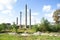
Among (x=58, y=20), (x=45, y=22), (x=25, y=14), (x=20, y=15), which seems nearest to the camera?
(x=45, y=22)

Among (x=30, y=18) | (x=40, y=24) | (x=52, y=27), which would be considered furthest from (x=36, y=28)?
(x=30, y=18)

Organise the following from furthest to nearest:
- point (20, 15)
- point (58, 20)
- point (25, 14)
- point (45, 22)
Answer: point (58, 20) < point (20, 15) < point (25, 14) < point (45, 22)

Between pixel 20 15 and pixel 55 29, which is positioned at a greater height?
pixel 20 15

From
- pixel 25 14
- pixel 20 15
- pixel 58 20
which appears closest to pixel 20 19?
pixel 20 15

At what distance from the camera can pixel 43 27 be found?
37031 millimetres

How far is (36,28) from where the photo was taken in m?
37.1

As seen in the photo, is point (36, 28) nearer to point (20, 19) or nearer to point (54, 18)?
point (20, 19)

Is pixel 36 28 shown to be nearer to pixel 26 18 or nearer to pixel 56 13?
pixel 26 18

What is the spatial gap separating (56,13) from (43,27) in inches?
959

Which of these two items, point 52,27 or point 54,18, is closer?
point 52,27

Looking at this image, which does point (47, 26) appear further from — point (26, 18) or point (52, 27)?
point (26, 18)

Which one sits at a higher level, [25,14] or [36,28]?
[25,14]

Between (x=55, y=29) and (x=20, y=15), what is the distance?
623 inches

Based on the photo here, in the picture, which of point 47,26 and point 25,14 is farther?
point 25,14
